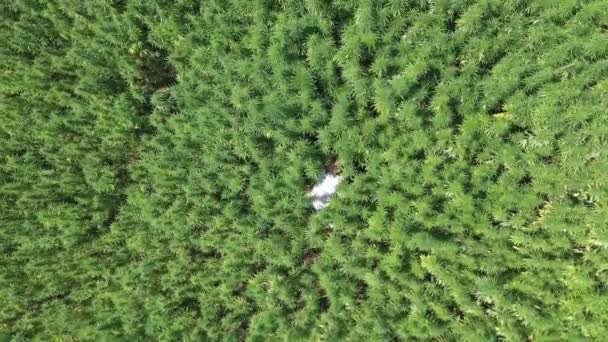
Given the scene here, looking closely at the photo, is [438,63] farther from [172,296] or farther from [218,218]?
[172,296]

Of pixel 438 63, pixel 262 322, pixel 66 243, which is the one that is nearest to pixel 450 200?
pixel 438 63

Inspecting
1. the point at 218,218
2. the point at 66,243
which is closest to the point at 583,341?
the point at 218,218

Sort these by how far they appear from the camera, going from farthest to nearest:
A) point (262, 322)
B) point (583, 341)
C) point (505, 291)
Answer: point (262, 322) < point (505, 291) < point (583, 341)

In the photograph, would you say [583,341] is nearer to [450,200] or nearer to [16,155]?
[450,200]

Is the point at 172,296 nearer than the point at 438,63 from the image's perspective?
No

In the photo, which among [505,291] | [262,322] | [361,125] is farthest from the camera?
[262,322]

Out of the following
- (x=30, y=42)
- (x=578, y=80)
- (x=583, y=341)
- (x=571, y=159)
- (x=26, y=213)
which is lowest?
(x=583, y=341)

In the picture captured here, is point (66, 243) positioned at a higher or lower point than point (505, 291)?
higher
